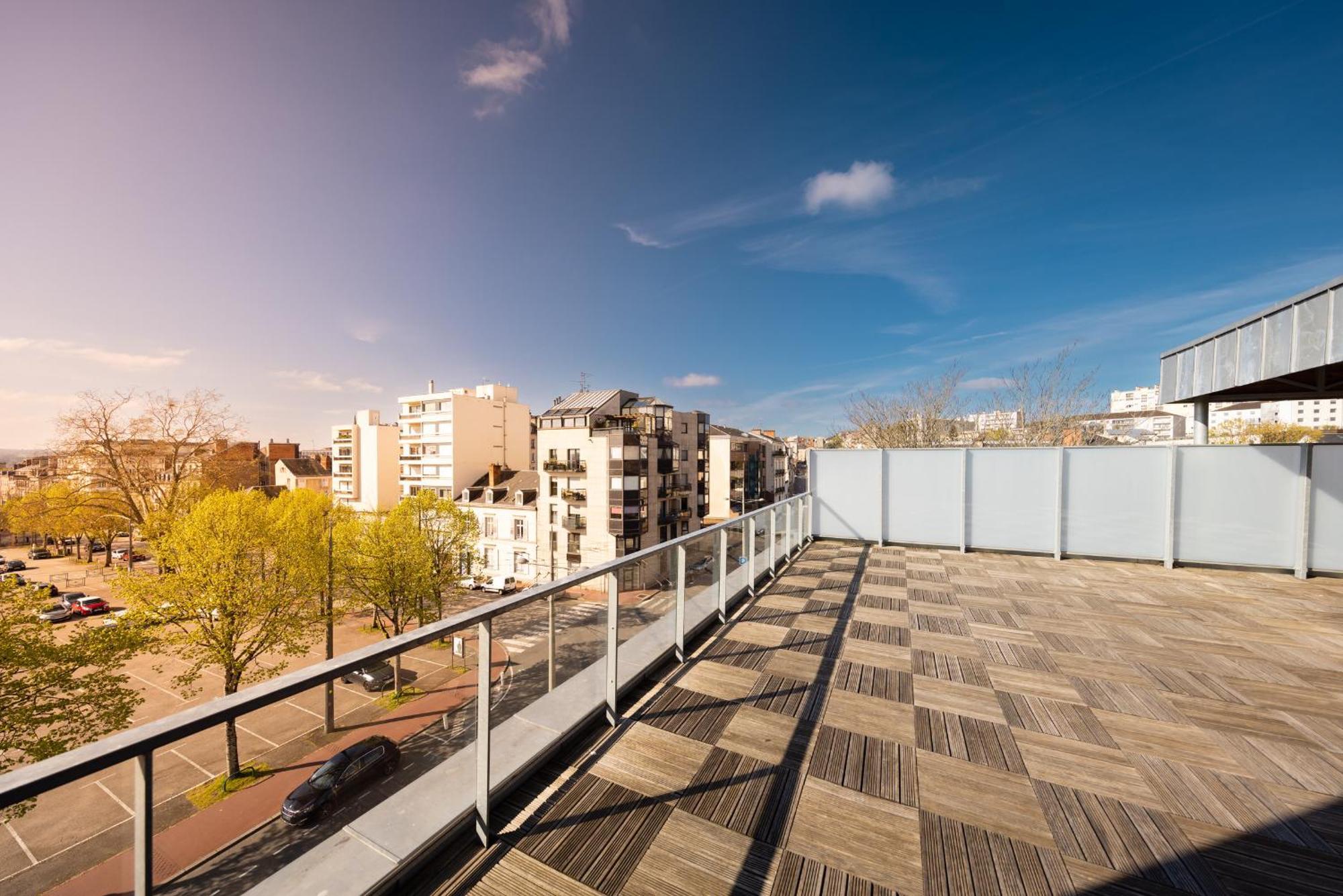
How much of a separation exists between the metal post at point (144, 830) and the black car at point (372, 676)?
0.58 m

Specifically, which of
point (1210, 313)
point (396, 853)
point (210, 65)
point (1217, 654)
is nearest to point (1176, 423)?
point (1210, 313)

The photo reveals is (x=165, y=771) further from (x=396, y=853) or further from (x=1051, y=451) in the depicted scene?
(x=1051, y=451)

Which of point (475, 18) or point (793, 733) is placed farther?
point (475, 18)

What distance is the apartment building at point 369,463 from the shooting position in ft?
130

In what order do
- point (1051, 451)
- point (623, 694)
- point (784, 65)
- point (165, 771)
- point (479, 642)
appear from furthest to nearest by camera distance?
point (784, 65), point (1051, 451), point (623, 694), point (479, 642), point (165, 771)

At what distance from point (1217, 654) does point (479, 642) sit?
20.5ft

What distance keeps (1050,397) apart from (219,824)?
2200 cm

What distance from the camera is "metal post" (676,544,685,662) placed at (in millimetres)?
4234

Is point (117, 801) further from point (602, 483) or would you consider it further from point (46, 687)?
point (602, 483)

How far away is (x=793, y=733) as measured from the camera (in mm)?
3287

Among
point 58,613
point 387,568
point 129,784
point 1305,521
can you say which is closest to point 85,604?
point 58,613

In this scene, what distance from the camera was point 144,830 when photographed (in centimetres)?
152

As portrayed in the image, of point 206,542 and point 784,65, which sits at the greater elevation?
point 784,65

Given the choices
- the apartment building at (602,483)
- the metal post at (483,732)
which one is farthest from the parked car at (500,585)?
the metal post at (483,732)
